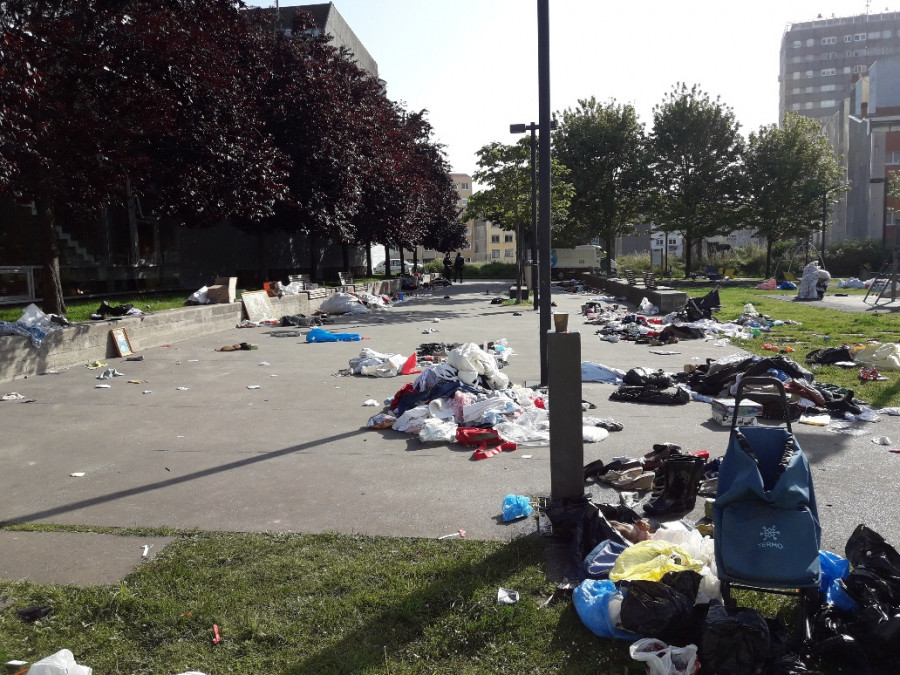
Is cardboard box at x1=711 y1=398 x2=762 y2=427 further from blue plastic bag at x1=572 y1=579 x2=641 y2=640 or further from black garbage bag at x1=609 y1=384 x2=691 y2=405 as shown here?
blue plastic bag at x1=572 y1=579 x2=641 y2=640

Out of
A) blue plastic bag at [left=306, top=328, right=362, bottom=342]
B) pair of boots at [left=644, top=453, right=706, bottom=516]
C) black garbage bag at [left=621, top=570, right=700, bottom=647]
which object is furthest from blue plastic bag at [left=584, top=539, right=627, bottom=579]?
blue plastic bag at [left=306, top=328, right=362, bottom=342]

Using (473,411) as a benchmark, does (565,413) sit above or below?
above

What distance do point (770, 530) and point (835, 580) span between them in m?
0.70

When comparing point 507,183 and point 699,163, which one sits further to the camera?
point 699,163

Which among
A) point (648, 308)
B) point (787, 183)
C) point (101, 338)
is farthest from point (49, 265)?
point (787, 183)

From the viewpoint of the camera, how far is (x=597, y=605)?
3.15 meters

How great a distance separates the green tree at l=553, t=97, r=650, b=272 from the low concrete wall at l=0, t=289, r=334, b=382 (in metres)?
32.0

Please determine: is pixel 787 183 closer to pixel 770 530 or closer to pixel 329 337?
pixel 329 337

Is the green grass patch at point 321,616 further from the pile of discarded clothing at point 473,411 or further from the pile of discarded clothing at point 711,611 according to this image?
the pile of discarded clothing at point 473,411

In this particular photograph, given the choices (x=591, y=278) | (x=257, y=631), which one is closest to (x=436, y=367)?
(x=257, y=631)

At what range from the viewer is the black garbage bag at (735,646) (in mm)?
2637

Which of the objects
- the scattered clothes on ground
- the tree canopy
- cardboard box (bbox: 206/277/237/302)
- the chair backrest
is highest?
the tree canopy

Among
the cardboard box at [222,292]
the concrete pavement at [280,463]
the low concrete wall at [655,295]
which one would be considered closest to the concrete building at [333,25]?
the low concrete wall at [655,295]

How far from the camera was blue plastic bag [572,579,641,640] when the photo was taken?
3051 mm
